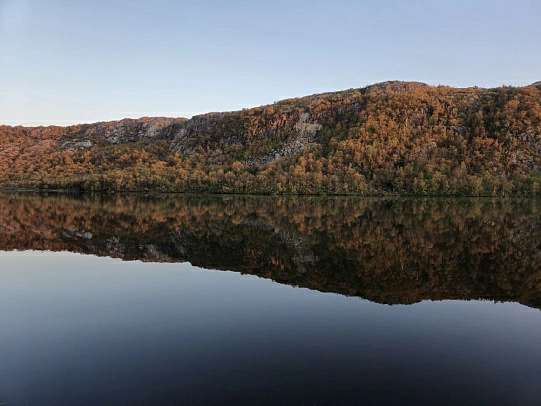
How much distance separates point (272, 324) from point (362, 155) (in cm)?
12710

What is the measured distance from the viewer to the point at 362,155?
134875 mm

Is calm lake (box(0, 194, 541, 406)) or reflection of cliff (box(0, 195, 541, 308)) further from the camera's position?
reflection of cliff (box(0, 195, 541, 308))

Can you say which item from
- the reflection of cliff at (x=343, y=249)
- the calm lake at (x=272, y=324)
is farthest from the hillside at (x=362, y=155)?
the calm lake at (x=272, y=324)

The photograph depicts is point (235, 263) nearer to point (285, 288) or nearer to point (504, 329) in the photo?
point (285, 288)

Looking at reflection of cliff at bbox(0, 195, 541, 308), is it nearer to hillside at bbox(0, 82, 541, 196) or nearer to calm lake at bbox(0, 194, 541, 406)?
calm lake at bbox(0, 194, 541, 406)

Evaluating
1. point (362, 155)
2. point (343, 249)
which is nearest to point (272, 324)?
point (343, 249)

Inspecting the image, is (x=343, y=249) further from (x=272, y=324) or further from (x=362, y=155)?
(x=362, y=155)

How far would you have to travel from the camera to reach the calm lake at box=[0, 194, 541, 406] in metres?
9.16

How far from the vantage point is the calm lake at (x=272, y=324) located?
9156 millimetres

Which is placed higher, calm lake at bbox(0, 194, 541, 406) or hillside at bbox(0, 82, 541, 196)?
hillside at bbox(0, 82, 541, 196)

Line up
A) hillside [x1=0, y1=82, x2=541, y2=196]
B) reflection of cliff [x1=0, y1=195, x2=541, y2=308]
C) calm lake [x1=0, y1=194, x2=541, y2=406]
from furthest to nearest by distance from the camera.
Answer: hillside [x1=0, y1=82, x2=541, y2=196] < reflection of cliff [x1=0, y1=195, x2=541, y2=308] < calm lake [x1=0, y1=194, x2=541, y2=406]

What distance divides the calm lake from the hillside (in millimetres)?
92558

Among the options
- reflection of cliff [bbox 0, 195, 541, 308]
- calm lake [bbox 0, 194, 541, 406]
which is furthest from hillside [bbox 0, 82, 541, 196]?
calm lake [bbox 0, 194, 541, 406]

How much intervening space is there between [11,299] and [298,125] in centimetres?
16481
